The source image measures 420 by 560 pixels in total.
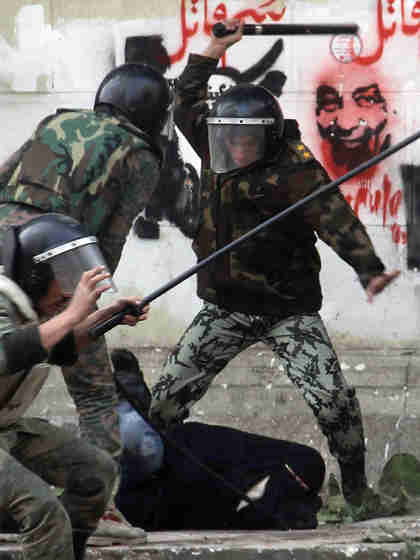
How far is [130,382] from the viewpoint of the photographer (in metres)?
5.77

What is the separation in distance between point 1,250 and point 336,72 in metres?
4.15

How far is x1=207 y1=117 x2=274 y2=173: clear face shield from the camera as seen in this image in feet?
18.7

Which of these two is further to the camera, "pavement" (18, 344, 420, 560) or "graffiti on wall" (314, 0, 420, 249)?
"graffiti on wall" (314, 0, 420, 249)

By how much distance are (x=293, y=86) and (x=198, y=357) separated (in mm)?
2591

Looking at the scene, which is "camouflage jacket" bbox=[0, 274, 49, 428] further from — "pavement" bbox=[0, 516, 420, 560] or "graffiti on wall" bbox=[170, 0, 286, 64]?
"graffiti on wall" bbox=[170, 0, 286, 64]

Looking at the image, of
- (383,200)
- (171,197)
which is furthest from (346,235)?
(171,197)

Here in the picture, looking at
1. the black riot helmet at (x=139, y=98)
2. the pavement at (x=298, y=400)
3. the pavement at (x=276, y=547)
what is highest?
the black riot helmet at (x=139, y=98)

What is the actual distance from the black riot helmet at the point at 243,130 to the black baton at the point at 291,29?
336mm

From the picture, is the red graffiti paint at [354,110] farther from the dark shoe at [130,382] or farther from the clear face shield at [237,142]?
the dark shoe at [130,382]

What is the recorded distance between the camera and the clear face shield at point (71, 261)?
399cm

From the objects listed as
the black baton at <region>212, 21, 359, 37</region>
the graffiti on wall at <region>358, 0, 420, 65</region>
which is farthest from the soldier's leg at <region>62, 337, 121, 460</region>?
the graffiti on wall at <region>358, 0, 420, 65</region>

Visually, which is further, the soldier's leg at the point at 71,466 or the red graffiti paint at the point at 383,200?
the red graffiti paint at the point at 383,200

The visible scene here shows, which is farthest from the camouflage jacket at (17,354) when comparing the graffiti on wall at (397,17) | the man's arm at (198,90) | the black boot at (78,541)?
the graffiti on wall at (397,17)

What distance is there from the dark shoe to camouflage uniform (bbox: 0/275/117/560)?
48.4 inches
